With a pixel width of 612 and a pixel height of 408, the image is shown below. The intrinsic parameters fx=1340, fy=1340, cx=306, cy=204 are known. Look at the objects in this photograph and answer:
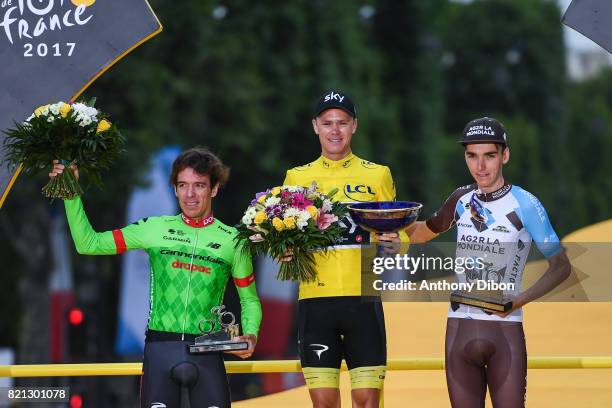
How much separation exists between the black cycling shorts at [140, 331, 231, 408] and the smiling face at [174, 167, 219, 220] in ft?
2.59

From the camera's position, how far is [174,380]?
810 centimetres

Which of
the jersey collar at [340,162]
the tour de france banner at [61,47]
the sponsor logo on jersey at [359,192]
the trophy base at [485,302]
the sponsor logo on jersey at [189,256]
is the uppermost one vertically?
the tour de france banner at [61,47]

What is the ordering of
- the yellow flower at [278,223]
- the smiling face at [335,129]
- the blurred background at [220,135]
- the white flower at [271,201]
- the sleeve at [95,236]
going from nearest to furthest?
the yellow flower at [278,223] → the white flower at [271,201] → the sleeve at [95,236] → the smiling face at [335,129] → the blurred background at [220,135]

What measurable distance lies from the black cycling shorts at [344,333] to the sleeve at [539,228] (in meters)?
1.12

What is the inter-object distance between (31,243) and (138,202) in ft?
9.16

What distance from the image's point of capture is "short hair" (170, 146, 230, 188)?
823 cm

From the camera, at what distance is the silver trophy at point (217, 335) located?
805 cm

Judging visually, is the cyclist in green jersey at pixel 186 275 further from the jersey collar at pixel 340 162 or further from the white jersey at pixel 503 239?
the white jersey at pixel 503 239

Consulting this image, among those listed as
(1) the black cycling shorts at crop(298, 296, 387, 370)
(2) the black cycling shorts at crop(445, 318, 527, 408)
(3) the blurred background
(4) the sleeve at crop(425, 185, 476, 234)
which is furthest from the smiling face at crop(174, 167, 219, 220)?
(3) the blurred background

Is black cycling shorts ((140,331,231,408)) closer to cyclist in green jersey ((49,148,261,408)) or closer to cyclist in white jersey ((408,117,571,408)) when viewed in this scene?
cyclist in green jersey ((49,148,261,408))

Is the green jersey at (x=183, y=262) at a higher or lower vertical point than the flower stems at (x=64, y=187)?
lower

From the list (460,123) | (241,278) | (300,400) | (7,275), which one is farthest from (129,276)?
(460,123)

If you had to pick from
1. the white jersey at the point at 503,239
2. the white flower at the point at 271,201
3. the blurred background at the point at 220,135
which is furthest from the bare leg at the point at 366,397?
the blurred background at the point at 220,135

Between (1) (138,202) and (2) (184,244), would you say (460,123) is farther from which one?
(2) (184,244)
